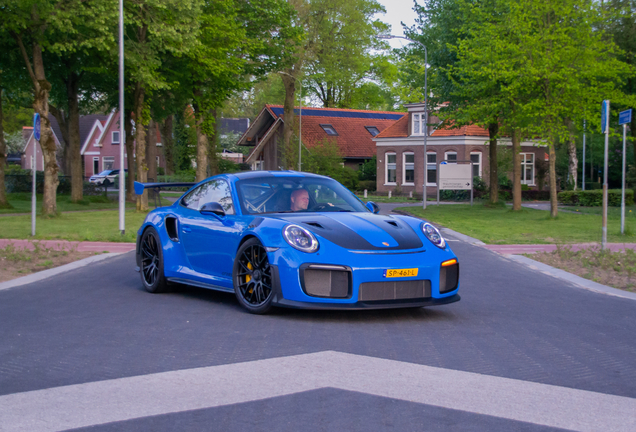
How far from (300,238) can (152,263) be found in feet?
9.22

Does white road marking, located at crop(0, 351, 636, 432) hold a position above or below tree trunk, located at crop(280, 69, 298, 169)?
below

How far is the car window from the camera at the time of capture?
7.56m

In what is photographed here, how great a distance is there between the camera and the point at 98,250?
14.0m

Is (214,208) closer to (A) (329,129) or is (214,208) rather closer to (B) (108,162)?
(A) (329,129)

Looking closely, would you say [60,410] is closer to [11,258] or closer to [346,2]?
[11,258]

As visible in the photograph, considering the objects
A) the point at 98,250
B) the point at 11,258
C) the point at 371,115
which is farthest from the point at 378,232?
the point at 371,115

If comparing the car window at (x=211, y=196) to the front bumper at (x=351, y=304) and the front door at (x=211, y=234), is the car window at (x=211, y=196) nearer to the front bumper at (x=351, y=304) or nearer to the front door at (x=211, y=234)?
the front door at (x=211, y=234)

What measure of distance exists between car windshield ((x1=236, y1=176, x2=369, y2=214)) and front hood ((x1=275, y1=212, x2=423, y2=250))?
1.26 ft

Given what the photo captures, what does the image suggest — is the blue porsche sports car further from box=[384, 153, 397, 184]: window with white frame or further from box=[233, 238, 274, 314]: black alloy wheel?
box=[384, 153, 397, 184]: window with white frame

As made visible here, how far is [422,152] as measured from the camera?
173 ft

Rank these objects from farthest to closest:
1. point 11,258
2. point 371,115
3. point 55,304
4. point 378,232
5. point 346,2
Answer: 1. point 371,115
2. point 346,2
3. point 11,258
4. point 55,304
5. point 378,232

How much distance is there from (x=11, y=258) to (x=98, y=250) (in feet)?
8.55

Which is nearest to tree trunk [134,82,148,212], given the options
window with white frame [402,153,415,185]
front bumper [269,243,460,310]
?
front bumper [269,243,460,310]

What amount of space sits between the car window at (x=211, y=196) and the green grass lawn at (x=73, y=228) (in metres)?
8.16
